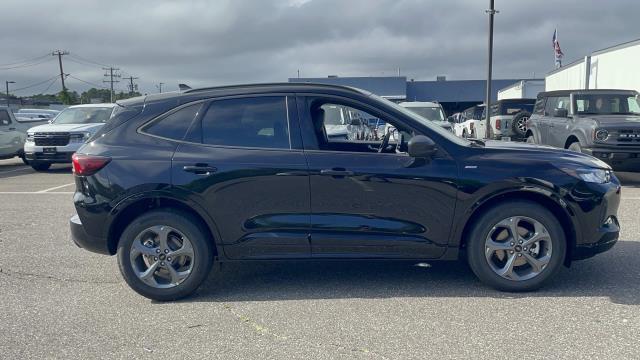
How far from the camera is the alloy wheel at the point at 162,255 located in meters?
4.50

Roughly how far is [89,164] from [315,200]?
1992 millimetres

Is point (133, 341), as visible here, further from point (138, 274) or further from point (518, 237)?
point (518, 237)

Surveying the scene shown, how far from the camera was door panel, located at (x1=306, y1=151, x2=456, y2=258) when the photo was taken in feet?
14.5

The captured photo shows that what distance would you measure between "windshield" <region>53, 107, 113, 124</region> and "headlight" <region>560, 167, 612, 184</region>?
1352 centimetres

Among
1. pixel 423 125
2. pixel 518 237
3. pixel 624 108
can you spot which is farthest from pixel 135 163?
pixel 624 108

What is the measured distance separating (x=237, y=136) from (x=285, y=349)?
1.91 m

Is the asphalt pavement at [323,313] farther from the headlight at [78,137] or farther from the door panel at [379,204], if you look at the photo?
the headlight at [78,137]

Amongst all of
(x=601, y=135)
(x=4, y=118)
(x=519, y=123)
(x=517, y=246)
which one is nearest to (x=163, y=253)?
(x=517, y=246)

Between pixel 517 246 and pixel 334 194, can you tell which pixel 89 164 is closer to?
pixel 334 194

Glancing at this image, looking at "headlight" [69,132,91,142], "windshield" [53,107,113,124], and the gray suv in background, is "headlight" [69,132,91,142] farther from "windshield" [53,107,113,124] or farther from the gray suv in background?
the gray suv in background

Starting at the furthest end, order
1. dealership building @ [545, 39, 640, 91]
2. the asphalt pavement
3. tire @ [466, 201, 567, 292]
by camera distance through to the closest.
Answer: dealership building @ [545, 39, 640, 91]
tire @ [466, 201, 567, 292]
the asphalt pavement

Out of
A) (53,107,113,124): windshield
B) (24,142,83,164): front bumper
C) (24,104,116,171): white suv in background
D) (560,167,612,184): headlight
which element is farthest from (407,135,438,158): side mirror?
(53,107,113,124): windshield

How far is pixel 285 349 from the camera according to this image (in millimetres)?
3578

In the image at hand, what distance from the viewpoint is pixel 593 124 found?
10031 millimetres
